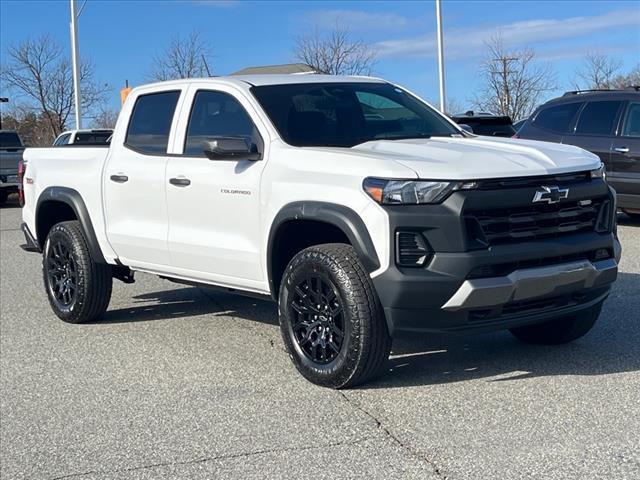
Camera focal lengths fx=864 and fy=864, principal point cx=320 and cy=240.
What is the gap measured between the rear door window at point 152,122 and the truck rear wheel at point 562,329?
2.97m

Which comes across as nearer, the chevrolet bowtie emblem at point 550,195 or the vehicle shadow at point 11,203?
the chevrolet bowtie emblem at point 550,195

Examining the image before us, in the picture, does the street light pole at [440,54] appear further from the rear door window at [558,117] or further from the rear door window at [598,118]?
the rear door window at [598,118]

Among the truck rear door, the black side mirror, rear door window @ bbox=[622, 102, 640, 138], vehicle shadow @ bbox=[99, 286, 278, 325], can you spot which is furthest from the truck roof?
rear door window @ bbox=[622, 102, 640, 138]

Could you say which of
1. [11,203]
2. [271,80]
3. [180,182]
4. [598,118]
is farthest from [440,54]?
[180,182]

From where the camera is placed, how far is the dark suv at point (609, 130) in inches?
439

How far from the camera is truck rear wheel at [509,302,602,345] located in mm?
5703

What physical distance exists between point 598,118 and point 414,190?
7.72 metres

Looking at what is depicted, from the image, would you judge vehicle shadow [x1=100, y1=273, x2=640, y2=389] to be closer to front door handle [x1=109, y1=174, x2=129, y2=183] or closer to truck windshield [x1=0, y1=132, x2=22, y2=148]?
front door handle [x1=109, y1=174, x2=129, y2=183]

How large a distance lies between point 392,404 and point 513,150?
5.61 feet

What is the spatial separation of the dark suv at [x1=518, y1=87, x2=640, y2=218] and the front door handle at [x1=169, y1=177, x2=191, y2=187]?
6937 mm

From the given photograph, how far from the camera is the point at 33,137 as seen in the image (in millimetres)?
42094

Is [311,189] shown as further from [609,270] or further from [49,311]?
[49,311]

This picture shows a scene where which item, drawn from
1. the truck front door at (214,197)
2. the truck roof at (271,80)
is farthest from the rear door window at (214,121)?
the truck roof at (271,80)

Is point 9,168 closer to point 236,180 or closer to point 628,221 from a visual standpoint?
point 628,221
